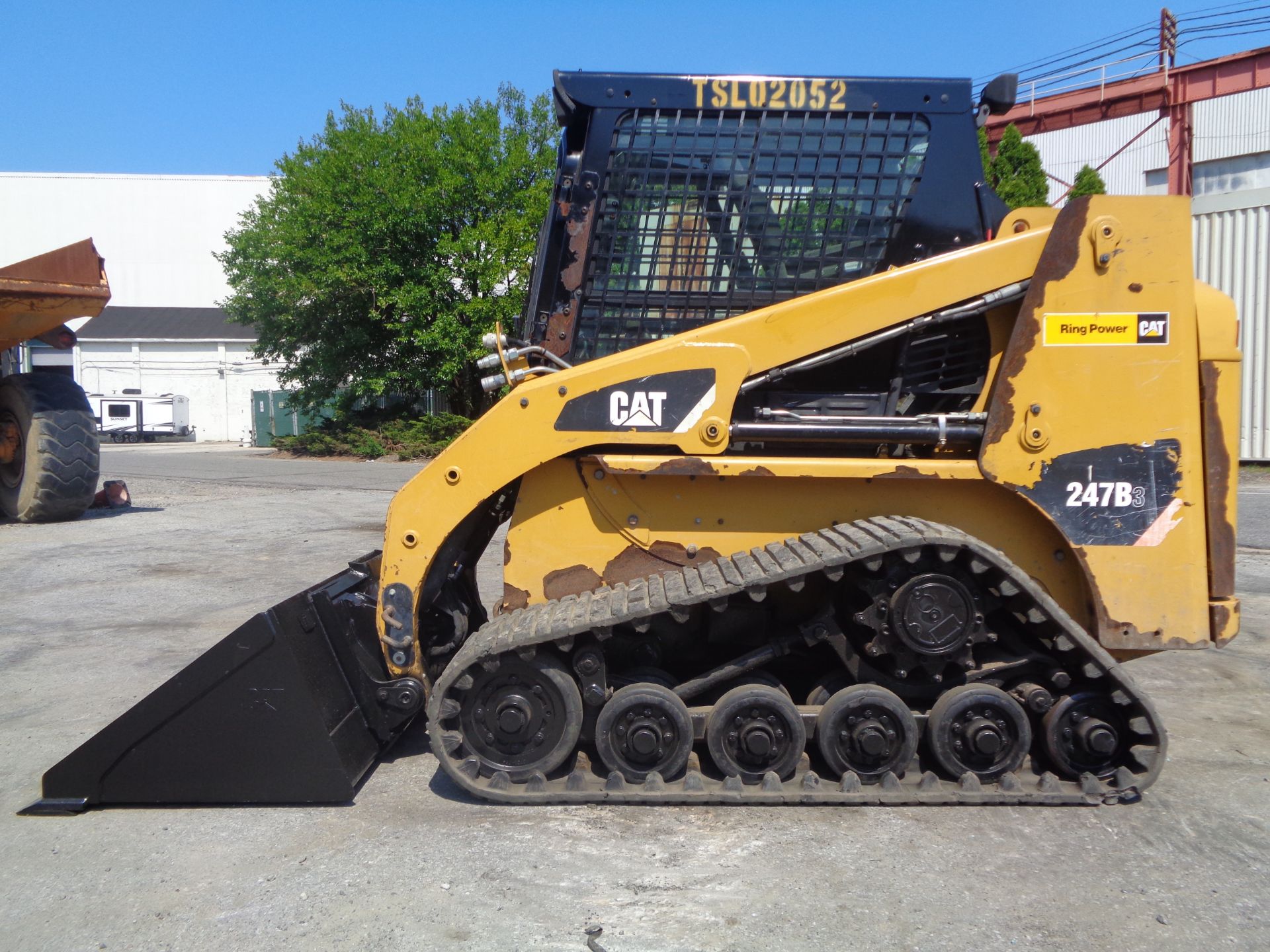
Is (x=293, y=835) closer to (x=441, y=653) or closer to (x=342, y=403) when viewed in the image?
(x=441, y=653)

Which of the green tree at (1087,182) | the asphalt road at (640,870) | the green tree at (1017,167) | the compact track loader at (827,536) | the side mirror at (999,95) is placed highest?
the green tree at (1017,167)

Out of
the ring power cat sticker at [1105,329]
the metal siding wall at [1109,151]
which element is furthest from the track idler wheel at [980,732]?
the metal siding wall at [1109,151]

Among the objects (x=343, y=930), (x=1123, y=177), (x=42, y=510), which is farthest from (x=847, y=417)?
(x=1123, y=177)

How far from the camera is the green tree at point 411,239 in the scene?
24.9 m

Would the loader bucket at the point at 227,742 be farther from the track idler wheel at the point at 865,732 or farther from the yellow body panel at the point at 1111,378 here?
the yellow body panel at the point at 1111,378

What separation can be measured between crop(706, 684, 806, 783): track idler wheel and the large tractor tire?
973cm

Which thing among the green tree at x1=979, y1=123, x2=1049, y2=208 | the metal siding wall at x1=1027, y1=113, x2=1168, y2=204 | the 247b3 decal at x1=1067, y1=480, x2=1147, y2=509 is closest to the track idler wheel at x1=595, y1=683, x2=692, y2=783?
the 247b3 decal at x1=1067, y1=480, x2=1147, y2=509

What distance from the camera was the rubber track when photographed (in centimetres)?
362

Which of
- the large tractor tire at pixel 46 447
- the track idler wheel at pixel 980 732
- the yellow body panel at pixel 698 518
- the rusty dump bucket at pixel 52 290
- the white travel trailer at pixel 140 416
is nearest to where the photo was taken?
the track idler wheel at pixel 980 732

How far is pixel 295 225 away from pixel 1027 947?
26.1m

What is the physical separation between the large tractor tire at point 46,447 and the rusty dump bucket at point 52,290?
0.66m

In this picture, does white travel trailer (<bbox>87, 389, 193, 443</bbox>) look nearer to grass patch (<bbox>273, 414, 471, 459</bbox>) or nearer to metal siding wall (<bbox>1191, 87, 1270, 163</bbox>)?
grass patch (<bbox>273, 414, 471, 459</bbox>)

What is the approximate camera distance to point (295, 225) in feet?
84.8

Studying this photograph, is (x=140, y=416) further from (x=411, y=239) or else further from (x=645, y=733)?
(x=645, y=733)
